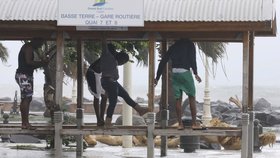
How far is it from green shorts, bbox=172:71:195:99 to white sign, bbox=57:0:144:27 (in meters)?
1.44

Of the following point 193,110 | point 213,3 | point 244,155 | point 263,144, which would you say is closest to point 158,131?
point 193,110

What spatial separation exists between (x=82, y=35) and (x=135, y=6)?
2.46m

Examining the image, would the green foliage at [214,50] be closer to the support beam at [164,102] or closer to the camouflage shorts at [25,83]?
the support beam at [164,102]

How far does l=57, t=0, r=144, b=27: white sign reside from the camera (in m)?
14.7

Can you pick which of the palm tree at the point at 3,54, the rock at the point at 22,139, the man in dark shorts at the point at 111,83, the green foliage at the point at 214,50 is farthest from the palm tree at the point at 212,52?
the man in dark shorts at the point at 111,83

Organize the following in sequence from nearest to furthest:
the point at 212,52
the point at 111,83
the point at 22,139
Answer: the point at 111,83 → the point at 22,139 → the point at 212,52

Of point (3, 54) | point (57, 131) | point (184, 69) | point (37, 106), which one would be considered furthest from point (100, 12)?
point (37, 106)

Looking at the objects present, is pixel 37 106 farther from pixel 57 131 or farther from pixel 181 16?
pixel 181 16

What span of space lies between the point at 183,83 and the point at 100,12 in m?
2.27

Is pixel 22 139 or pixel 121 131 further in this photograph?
pixel 22 139

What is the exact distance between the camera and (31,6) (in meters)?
15.2

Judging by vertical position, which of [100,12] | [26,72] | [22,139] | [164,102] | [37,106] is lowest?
[37,106]

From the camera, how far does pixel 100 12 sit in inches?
Answer: 583

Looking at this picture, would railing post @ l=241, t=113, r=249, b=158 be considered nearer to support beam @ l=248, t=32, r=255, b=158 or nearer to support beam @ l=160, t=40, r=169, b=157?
support beam @ l=248, t=32, r=255, b=158
